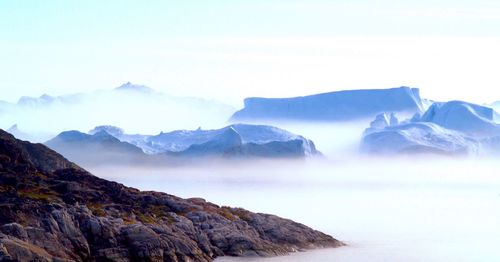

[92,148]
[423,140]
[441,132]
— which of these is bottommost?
[92,148]

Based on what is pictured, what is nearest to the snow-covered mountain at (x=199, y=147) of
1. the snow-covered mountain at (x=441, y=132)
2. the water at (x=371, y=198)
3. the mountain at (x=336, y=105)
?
the water at (x=371, y=198)

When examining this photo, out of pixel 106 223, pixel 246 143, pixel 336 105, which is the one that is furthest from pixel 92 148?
pixel 106 223

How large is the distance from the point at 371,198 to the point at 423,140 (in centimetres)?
2386

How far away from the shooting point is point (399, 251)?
6912 centimetres

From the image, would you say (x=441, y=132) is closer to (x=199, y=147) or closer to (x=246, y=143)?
(x=246, y=143)

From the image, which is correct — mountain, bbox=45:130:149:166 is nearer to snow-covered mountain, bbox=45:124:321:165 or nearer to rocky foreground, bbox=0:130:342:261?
snow-covered mountain, bbox=45:124:321:165

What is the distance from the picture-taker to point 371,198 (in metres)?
135

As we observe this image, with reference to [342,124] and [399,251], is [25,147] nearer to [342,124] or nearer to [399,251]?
[399,251]

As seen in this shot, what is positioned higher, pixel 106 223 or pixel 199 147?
pixel 199 147

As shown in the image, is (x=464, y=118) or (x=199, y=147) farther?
(x=464, y=118)

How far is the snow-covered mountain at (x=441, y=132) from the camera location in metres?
155

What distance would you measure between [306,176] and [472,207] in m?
51.9

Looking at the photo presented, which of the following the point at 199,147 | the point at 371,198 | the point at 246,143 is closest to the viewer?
the point at 371,198

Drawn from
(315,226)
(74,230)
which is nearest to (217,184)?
(315,226)
